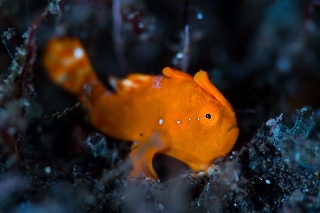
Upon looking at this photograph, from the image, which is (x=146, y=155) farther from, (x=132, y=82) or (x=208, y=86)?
(x=208, y=86)

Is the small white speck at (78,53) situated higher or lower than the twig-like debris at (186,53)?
higher

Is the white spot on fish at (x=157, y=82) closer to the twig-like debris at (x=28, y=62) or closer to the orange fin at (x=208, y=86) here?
the orange fin at (x=208, y=86)

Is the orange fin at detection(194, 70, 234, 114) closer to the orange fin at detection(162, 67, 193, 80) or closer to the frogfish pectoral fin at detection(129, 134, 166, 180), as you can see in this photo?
the orange fin at detection(162, 67, 193, 80)

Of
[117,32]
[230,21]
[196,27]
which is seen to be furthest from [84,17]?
[230,21]

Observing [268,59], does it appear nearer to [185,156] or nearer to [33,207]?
[185,156]

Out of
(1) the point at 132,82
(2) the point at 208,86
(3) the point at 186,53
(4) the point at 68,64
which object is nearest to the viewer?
(2) the point at 208,86

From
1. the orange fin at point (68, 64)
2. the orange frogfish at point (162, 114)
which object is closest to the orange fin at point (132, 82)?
the orange frogfish at point (162, 114)

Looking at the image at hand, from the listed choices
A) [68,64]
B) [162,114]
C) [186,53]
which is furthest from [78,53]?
[162,114]
